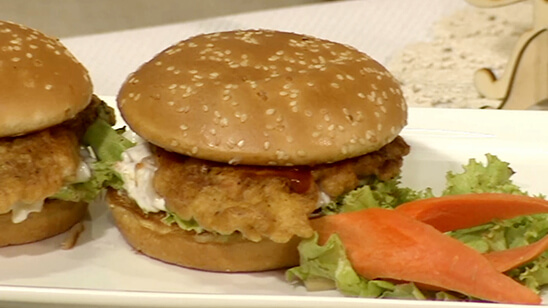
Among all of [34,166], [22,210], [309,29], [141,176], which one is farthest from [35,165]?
[309,29]

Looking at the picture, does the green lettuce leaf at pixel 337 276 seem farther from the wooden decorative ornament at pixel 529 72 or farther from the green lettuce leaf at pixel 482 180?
the wooden decorative ornament at pixel 529 72

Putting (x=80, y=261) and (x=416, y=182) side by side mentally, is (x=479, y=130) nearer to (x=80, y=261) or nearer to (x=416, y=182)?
(x=416, y=182)

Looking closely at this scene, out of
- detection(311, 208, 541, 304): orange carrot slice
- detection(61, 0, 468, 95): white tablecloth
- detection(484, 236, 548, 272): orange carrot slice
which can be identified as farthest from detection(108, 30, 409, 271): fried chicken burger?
detection(61, 0, 468, 95): white tablecloth

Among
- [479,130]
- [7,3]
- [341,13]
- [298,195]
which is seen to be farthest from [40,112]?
[7,3]

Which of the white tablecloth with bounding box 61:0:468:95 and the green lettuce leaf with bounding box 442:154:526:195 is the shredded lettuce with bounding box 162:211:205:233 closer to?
the green lettuce leaf with bounding box 442:154:526:195

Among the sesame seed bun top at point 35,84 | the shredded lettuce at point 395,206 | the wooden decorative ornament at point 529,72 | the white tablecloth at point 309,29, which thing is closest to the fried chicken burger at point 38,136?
the sesame seed bun top at point 35,84
